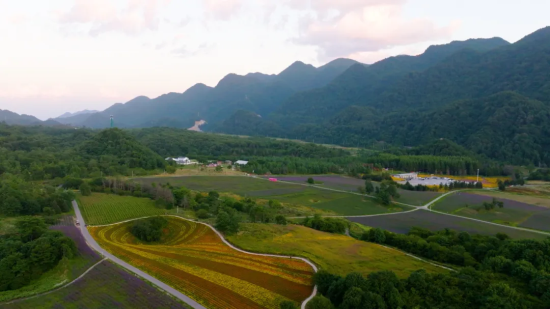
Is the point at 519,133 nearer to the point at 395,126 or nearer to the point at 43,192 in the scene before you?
the point at 395,126

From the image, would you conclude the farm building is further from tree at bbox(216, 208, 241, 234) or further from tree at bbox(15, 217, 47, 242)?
tree at bbox(15, 217, 47, 242)

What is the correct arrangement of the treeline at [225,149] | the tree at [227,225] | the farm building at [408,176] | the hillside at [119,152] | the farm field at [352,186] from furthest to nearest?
the treeline at [225,149], the hillside at [119,152], the farm building at [408,176], the farm field at [352,186], the tree at [227,225]

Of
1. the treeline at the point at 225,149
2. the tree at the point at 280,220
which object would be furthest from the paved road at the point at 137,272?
the treeline at the point at 225,149

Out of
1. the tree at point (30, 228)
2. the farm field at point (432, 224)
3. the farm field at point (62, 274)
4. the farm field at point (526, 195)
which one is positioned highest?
the tree at point (30, 228)

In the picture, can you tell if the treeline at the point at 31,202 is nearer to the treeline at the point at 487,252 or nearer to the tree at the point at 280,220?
the tree at the point at 280,220

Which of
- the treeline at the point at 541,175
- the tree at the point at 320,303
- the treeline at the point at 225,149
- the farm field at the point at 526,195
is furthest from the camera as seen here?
the treeline at the point at 225,149

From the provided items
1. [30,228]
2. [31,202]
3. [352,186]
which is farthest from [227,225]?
[352,186]

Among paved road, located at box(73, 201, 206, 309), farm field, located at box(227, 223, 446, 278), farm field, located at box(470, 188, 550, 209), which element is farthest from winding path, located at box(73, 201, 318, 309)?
farm field, located at box(470, 188, 550, 209)
